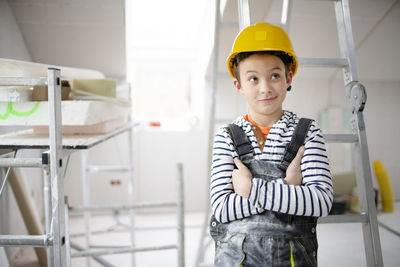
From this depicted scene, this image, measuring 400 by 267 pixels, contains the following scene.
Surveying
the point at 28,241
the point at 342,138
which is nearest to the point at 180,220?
the point at 28,241

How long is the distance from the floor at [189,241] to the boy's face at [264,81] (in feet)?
3.61

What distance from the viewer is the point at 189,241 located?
114 inches

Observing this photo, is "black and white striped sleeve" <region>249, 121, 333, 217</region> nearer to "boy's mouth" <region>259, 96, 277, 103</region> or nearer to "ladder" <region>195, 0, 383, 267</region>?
"boy's mouth" <region>259, 96, 277, 103</region>

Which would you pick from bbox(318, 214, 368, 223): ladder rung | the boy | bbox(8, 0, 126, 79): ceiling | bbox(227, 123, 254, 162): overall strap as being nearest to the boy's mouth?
the boy

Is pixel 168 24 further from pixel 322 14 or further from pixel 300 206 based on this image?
pixel 300 206

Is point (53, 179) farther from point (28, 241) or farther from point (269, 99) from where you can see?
point (269, 99)

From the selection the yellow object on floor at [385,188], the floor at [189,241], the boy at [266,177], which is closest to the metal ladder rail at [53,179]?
the boy at [266,177]

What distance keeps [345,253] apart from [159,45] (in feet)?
9.21

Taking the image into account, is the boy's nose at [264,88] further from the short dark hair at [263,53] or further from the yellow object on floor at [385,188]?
the yellow object on floor at [385,188]

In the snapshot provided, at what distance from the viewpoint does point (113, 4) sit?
2465 millimetres

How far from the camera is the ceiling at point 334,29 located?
221 centimetres

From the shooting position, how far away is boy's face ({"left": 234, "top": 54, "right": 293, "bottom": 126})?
85 cm

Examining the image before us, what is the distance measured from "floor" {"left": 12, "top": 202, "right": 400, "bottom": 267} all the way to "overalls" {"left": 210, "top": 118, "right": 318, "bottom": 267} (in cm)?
92

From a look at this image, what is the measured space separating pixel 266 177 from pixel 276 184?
2.4 inches
